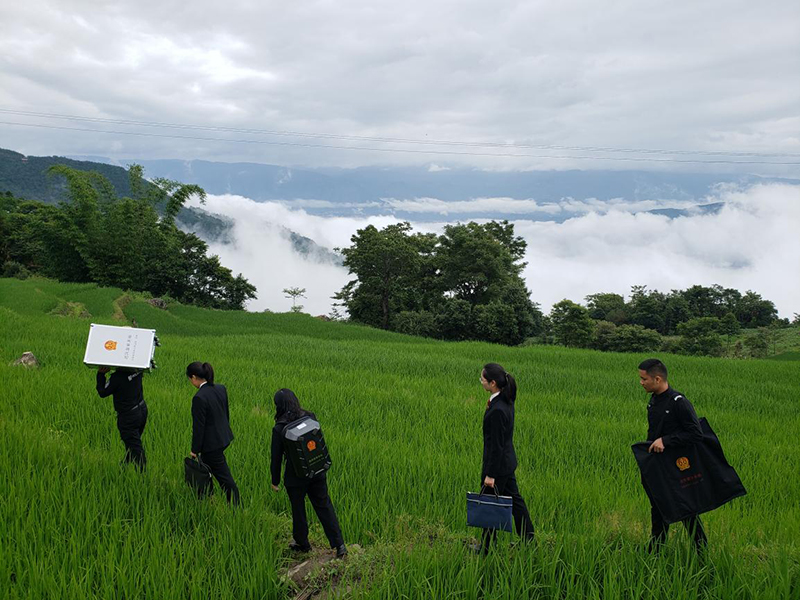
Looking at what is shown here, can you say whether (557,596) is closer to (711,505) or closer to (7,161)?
(711,505)

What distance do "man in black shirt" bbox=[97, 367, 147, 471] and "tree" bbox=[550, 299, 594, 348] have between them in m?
39.1

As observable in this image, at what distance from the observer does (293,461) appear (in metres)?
3.99

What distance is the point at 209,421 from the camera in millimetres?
4738

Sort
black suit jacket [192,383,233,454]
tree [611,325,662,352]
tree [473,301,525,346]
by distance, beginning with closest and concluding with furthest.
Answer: black suit jacket [192,383,233,454] < tree [473,301,525,346] < tree [611,325,662,352]

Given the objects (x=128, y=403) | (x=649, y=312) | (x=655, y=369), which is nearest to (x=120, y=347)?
(x=128, y=403)

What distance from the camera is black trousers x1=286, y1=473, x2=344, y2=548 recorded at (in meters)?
4.13

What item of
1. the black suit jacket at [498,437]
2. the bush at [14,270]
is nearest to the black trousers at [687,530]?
the black suit jacket at [498,437]

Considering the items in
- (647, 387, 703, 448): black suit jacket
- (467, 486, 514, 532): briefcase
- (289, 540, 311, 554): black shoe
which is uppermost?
(647, 387, 703, 448): black suit jacket

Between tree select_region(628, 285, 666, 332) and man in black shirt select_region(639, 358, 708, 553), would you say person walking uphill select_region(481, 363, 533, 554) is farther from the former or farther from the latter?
tree select_region(628, 285, 666, 332)

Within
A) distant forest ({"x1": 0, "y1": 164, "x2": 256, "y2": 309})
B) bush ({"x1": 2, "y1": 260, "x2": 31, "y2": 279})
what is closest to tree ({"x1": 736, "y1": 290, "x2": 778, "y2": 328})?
distant forest ({"x1": 0, "y1": 164, "x2": 256, "y2": 309})

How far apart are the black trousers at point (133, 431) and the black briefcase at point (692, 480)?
15.3 ft

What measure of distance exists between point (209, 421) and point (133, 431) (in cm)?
131

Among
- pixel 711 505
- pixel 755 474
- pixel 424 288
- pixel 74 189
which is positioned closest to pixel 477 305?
pixel 424 288

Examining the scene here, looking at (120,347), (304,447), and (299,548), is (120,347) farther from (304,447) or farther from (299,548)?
(299,548)
